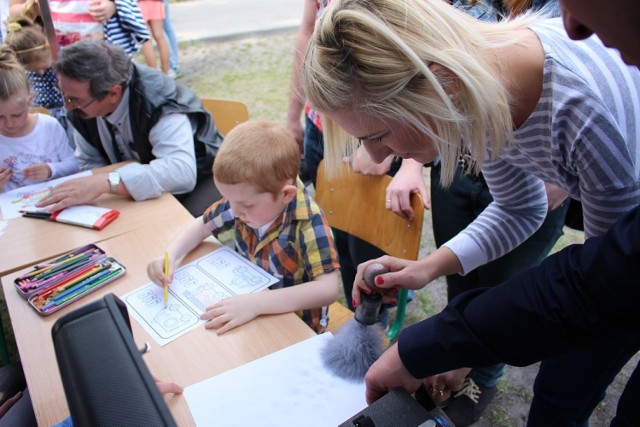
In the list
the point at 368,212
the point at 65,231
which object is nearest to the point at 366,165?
the point at 368,212

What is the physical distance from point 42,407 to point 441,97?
96 centimetres

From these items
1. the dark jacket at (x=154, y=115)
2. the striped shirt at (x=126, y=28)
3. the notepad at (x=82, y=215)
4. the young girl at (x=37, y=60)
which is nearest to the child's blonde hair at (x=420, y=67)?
the notepad at (x=82, y=215)

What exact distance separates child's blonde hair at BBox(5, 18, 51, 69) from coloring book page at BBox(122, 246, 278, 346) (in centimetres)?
200

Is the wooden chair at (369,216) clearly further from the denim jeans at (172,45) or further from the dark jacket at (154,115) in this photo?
the denim jeans at (172,45)

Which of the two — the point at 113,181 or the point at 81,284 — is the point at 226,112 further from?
the point at 81,284

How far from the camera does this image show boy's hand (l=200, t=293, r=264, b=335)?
1131 mm

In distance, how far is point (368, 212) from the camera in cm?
160

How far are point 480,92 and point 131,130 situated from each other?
163 cm

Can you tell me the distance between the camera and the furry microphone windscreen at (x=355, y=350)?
3.14ft

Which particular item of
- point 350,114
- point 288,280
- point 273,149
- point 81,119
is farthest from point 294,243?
point 81,119

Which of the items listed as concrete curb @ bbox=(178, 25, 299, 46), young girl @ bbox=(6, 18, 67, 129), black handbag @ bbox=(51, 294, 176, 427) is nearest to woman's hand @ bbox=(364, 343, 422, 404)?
black handbag @ bbox=(51, 294, 176, 427)

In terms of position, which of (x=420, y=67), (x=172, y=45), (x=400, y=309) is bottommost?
(x=172, y=45)

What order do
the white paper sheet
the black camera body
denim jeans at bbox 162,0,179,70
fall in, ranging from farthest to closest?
denim jeans at bbox 162,0,179,70 → the white paper sheet → the black camera body

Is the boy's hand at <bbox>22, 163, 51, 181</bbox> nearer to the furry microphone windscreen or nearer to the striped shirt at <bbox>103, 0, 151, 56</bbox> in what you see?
the striped shirt at <bbox>103, 0, 151, 56</bbox>
